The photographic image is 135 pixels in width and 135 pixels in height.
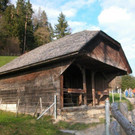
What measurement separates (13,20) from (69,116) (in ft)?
148

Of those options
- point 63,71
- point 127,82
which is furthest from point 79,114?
point 127,82

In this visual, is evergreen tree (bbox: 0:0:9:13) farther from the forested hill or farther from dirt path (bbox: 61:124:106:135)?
dirt path (bbox: 61:124:106:135)

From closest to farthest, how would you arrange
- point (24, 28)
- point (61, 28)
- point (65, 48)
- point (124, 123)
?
point (124, 123)
point (65, 48)
point (24, 28)
point (61, 28)

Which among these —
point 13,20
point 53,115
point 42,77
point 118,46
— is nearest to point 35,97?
point 42,77

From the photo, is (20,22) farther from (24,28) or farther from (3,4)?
(3,4)

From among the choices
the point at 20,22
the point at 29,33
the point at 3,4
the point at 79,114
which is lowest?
the point at 79,114

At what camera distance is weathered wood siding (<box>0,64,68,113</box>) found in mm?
10383

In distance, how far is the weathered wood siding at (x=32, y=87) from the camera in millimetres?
10383

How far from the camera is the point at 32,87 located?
12.0 metres

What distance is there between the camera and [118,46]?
13203 mm

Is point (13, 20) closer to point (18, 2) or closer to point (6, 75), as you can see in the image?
point (18, 2)

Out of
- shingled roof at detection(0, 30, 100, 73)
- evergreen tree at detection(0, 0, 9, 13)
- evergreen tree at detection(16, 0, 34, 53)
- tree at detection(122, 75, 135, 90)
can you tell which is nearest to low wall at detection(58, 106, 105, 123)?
shingled roof at detection(0, 30, 100, 73)

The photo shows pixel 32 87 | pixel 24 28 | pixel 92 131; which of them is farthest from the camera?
pixel 24 28

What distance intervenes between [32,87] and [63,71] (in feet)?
10.5
